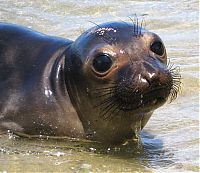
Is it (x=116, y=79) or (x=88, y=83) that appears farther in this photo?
(x=88, y=83)

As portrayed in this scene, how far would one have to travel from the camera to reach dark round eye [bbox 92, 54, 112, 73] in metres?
6.11

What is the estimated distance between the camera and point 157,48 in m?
6.23

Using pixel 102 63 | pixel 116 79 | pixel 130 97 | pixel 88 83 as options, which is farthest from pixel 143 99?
pixel 88 83

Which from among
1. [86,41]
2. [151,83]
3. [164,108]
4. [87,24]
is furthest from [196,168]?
[87,24]

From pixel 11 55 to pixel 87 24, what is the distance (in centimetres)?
596

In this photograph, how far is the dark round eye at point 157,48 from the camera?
6.20 metres

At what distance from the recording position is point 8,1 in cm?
1527

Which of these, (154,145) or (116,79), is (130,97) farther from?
(154,145)

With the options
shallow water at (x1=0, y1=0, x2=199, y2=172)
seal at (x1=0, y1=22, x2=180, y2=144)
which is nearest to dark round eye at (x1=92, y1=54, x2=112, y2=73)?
seal at (x1=0, y1=22, x2=180, y2=144)

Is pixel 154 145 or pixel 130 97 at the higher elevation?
pixel 130 97

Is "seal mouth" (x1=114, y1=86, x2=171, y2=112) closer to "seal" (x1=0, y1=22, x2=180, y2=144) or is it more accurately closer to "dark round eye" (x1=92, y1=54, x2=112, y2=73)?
"seal" (x1=0, y1=22, x2=180, y2=144)

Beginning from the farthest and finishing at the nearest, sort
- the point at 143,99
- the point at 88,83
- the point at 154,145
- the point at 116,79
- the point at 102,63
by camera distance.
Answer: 1. the point at 154,145
2. the point at 88,83
3. the point at 102,63
4. the point at 116,79
5. the point at 143,99

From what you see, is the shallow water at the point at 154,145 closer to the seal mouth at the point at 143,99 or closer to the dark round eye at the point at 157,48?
the seal mouth at the point at 143,99

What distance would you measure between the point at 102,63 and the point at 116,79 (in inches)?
10.4
